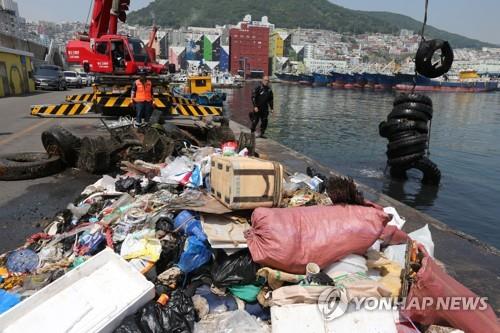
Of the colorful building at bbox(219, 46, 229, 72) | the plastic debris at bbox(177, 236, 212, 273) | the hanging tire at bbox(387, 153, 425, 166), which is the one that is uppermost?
the colorful building at bbox(219, 46, 229, 72)

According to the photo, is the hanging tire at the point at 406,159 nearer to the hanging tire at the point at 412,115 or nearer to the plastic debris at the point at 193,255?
the hanging tire at the point at 412,115

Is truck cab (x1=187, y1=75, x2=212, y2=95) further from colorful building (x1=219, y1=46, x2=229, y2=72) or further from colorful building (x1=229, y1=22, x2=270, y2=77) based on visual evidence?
colorful building (x1=219, y1=46, x2=229, y2=72)

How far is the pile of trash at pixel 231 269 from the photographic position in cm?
245

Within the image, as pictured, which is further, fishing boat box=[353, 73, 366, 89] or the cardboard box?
fishing boat box=[353, 73, 366, 89]

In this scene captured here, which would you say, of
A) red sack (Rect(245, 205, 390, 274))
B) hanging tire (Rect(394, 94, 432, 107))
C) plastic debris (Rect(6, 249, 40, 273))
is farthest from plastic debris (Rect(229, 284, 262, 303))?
hanging tire (Rect(394, 94, 432, 107))

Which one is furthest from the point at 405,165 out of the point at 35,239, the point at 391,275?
the point at 35,239

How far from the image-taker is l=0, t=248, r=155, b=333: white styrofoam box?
2232mm

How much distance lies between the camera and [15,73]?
2341 centimetres

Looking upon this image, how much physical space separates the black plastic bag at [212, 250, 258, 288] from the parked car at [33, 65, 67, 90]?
1145 inches

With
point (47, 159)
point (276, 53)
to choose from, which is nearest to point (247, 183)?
point (47, 159)

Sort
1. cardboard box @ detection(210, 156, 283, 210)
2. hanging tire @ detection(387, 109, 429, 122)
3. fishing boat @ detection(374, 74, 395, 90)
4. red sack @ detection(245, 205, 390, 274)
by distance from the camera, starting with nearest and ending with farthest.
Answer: red sack @ detection(245, 205, 390, 274) → cardboard box @ detection(210, 156, 283, 210) → hanging tire @ detection(387, 109, 429, 122) → fishing boat @ detection(374, 74, 395, 90)

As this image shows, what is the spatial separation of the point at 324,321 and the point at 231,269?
0.90 metres

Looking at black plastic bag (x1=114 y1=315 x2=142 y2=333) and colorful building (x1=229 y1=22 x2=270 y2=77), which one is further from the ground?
colorful building (x1=229 y1=22 x2=270 y2=77)

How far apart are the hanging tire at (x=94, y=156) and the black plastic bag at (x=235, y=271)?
394cm
